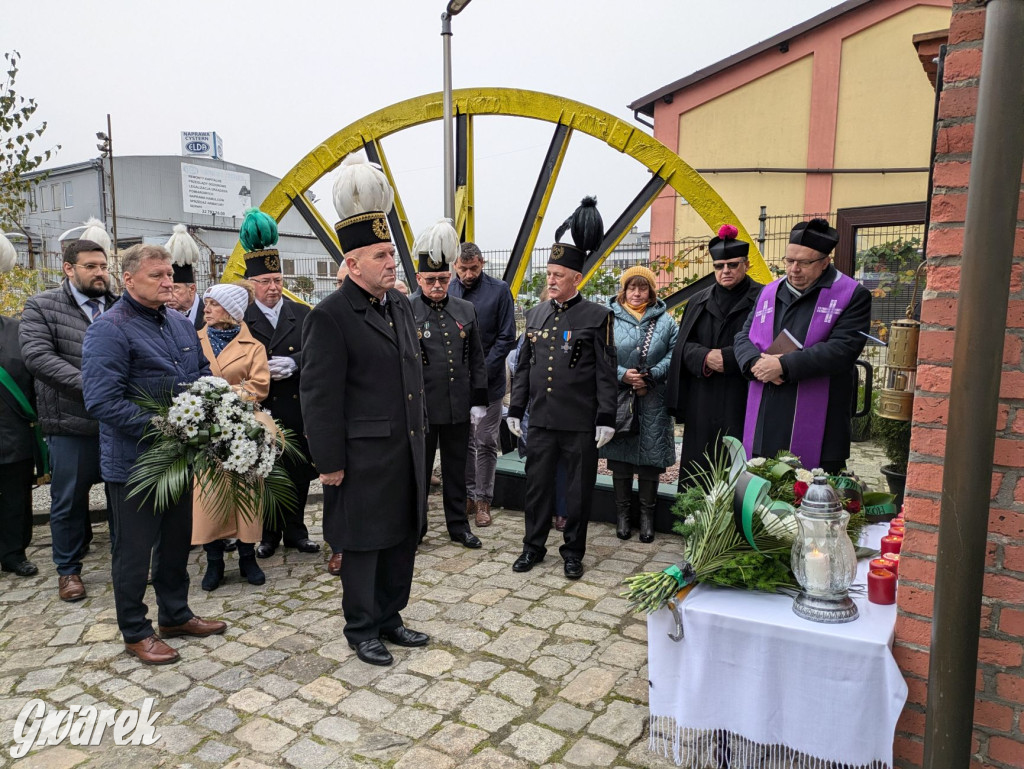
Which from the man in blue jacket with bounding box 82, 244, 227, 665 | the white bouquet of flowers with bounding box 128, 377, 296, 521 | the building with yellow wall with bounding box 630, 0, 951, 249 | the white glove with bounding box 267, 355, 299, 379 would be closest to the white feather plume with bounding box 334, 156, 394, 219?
the man in blue jacket with bounding box 82, 244, 227, 665

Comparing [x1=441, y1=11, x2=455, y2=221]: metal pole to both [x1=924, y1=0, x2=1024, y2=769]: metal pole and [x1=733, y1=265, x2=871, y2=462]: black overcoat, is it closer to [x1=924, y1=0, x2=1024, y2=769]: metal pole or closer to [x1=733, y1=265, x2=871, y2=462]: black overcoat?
[x1=733, y1=265, x2=871, y2=462]: black overcoat

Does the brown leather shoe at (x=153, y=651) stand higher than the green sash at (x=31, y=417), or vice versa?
the green sash at (x=31, y=417)

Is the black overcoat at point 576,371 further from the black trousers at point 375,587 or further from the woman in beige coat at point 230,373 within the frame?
the woman in beige coat at point 230,373

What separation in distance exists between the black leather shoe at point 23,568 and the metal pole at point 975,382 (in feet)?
15.9

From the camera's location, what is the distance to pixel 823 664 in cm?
217

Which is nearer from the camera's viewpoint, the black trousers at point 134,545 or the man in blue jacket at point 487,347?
the black trousers at point 134,545

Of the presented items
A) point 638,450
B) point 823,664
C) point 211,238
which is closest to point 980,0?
point 823,664

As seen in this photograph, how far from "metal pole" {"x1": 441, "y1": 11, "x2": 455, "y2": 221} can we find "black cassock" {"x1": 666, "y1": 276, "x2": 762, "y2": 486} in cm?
323

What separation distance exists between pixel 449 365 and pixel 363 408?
5.35 feet

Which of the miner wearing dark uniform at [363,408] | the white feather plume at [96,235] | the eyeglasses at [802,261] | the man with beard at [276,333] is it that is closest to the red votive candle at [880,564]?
the eyeglasses at [802,261]

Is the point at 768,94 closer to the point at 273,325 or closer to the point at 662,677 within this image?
the point at 273,325

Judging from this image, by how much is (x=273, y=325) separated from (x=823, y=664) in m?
3.78

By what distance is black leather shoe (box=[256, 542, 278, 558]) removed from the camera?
4883 mm

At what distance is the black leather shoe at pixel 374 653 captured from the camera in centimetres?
330
